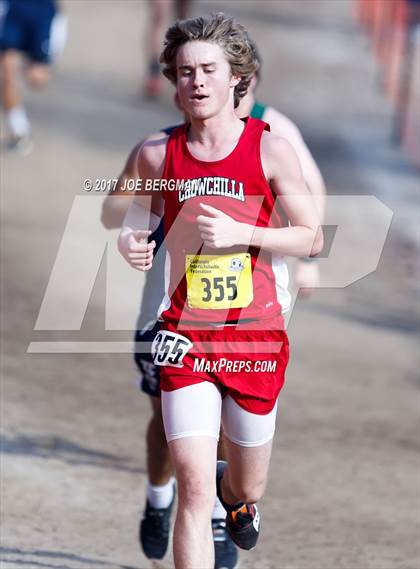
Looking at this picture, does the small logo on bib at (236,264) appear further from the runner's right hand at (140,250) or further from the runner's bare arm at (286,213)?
the runner's right hand at (140,250)

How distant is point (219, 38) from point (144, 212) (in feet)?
2.36

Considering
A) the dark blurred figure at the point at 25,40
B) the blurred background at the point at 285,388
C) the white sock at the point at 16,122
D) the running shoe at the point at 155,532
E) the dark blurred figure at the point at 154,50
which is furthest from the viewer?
the dark blurred figure at the point at 154,50

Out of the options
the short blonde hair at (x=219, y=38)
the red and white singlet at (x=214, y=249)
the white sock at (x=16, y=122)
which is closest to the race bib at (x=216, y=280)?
the red and white singlet at (x=214, y=249)

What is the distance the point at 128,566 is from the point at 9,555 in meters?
0.48

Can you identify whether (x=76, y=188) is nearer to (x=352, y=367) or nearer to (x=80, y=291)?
(x=80, y=291)

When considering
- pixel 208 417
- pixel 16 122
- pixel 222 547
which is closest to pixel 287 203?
pixel 208 417

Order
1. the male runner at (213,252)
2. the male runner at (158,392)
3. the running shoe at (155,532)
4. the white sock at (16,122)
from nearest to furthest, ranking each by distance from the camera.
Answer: the male runner at (213,252)
the male runner at (158,392)
the running shoe at (155,532)
the white sock at (16,122)

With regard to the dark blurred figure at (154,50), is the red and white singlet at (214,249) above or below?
above

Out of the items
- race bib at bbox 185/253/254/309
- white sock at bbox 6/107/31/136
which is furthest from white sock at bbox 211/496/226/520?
white sock at bbox 6/107/31/136

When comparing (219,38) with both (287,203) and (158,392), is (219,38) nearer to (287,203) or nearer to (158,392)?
(287,203)

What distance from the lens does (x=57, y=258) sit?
30.9ft

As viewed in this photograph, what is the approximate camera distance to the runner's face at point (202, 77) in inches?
158

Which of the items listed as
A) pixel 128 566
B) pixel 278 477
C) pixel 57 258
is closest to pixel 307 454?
pixel 278 477

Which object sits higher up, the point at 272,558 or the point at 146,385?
the point at 146,385
